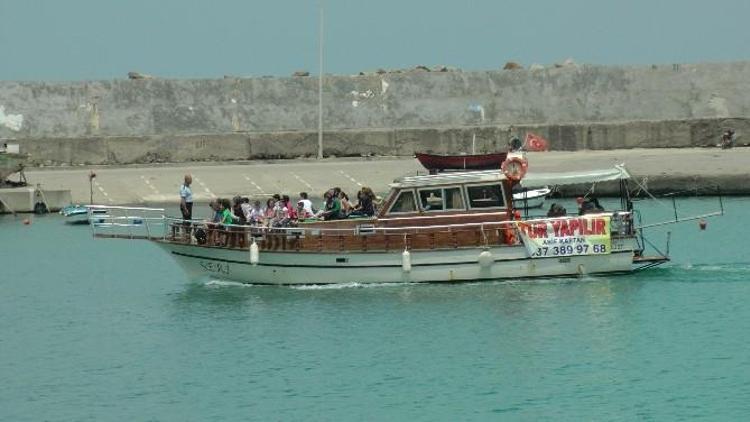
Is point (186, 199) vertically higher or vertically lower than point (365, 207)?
higher

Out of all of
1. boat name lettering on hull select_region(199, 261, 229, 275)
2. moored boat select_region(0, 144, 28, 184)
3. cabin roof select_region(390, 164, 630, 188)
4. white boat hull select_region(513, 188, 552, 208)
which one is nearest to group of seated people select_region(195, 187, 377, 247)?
boat name lettering on hull select_region(199, 261, 229, 275)

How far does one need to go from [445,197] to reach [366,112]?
95.2ft

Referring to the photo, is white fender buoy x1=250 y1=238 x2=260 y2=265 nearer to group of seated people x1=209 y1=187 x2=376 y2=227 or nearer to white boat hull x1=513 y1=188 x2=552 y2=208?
group of seated people x1=209 y1=187 x2=376 y2=227

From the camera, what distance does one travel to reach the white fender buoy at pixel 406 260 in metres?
32.6

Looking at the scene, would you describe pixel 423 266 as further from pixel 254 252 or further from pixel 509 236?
pixel 254 252

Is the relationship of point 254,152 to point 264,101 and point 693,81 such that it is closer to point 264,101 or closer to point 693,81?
point 264,101

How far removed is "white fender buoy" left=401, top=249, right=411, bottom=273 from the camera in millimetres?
32594

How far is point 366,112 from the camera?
202ft

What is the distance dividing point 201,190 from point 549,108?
578 inches

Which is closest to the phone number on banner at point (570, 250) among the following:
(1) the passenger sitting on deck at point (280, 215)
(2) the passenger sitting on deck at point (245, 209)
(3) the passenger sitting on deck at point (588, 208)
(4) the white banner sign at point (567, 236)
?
(4) the white banner sign at point (567, 236)

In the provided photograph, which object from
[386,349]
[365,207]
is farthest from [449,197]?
[386,349]

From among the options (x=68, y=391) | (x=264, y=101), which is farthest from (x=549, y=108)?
(x=68, y=391)

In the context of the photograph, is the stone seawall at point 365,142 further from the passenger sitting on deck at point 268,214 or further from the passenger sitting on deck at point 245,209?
the passenger sitting on deck at point 268,214

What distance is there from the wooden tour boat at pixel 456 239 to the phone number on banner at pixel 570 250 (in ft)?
0.06
